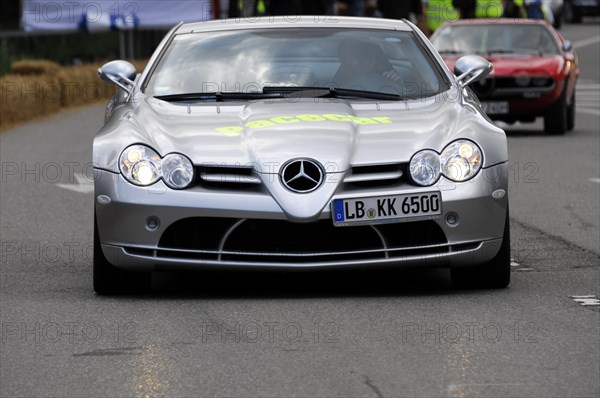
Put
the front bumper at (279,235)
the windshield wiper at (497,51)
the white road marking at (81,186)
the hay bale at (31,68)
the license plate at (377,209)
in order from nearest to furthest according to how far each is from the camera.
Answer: the license plate at (377,209) < the front bumper at (279,235) < the white road marking at (81,186) < the windshield wiper at (497,51) < the hay bale at (31,68)

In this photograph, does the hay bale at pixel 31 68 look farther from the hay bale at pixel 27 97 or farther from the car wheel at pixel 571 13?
the car wheel at pixel 571 13

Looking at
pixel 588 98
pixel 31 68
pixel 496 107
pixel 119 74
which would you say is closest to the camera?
pixel 119 74

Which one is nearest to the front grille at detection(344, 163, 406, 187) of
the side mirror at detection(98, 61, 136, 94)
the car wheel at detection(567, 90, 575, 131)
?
the side mirror at detection(98, 61, 136, 94)

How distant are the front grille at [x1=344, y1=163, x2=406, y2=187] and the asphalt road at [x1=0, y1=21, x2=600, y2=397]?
535mm

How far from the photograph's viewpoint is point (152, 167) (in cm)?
739

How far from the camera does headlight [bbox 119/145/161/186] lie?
7.37 m

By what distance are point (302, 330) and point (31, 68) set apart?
16.8 metres

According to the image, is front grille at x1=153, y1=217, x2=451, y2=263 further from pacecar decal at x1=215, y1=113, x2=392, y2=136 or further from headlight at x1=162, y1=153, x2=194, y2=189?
pacecar decal at x1=215, y1=113, x2=392, y2=136

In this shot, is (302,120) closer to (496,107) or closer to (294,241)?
(294,241)

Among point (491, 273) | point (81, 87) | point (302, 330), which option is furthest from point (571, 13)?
point (302, 330)

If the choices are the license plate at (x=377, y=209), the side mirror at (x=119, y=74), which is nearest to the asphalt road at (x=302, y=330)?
the license plate at (x=377, y=209)

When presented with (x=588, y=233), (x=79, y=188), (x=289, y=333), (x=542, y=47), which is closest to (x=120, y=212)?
(x=289, y=333)

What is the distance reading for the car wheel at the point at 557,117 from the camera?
18.6 metres

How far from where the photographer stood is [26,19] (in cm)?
2992
